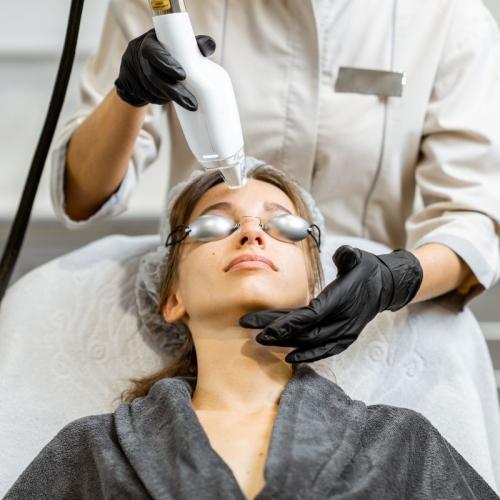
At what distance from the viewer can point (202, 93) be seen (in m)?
1.28

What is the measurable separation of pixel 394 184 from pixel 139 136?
534 mm

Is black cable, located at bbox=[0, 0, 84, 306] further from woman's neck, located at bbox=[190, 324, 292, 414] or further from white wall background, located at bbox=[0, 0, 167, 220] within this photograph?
white wall background, located at bbox=[0, 0, 167, 220]

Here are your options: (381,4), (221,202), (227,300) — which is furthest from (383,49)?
(227,300)

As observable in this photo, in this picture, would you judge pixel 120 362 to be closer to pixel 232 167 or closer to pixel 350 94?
pixel 232 167

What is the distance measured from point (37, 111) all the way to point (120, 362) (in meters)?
1.19

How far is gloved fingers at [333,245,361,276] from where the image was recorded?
1.43 metres

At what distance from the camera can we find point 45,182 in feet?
8.43

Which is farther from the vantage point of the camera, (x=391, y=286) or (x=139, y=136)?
(x=139, y=136)

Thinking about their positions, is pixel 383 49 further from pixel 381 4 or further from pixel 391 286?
pixel 391 286

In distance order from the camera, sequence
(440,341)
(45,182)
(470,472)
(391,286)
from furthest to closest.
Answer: (45,182)
(440,341)
(391,286)
(470,472)

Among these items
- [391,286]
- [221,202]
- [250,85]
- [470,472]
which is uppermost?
[250,85]

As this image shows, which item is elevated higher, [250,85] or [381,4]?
[381,4]

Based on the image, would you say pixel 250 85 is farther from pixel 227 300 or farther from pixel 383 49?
pixel 227 300

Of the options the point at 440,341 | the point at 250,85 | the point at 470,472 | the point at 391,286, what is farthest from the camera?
the point at 250,85
